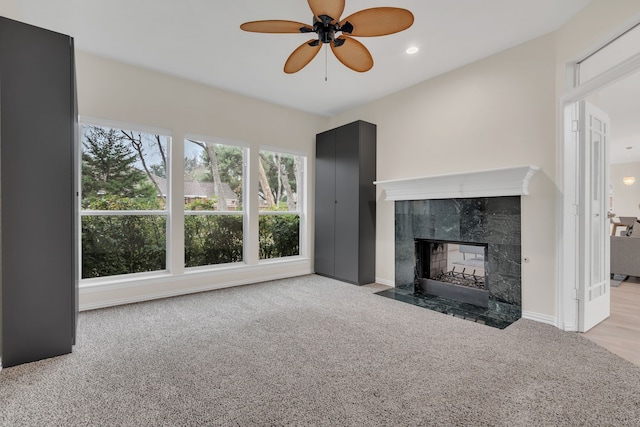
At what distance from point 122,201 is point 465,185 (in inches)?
158

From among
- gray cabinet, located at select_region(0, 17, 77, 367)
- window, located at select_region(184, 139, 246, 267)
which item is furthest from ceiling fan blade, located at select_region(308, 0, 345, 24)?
window, located at select_region(184, 139, 246, 267)

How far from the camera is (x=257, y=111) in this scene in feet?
15.0

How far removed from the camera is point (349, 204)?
4523 millimetres

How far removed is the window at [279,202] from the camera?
4.76 meters

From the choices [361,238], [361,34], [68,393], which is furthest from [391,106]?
[68,393]

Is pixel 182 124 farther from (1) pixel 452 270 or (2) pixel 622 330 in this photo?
(2) pixel 622 330

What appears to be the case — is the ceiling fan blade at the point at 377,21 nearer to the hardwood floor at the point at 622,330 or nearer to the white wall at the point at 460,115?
the white wall at the point at 460,115

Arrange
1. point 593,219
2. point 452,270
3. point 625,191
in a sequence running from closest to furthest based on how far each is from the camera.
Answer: point 593,219, point 452,270, point 625,191

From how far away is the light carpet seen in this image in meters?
1.57

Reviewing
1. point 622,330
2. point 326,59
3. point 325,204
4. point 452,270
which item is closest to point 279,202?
point 325,204

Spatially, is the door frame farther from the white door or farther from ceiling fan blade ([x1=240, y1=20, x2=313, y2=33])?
ceiling fan blade ([x1=240, y1=20, x2=313, y2=33])

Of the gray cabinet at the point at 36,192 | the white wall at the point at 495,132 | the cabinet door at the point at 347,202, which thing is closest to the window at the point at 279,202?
the cabinet door at the point at 347,202

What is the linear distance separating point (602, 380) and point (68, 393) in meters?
3.29

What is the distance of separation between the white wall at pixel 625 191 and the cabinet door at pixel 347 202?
9.67 m
